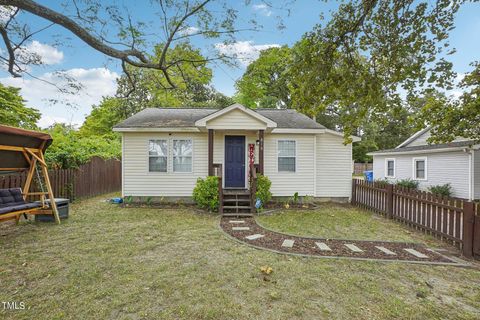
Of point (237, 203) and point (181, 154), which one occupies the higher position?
point (181, 154)

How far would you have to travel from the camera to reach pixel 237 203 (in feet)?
25.8

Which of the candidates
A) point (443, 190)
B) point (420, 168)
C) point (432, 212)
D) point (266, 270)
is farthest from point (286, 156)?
point (420, 168)

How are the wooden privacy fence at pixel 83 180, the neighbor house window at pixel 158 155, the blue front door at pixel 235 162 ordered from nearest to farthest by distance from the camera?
the wooden privacy fence at pixel 83 180 → the neighbor house window at pixel 158 155 → the blue front door at pixel 235 162

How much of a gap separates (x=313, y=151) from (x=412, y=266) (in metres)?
5.92

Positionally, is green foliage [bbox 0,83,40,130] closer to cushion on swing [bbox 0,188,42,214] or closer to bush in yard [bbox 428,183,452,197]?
cushion on swing [bbox 0,188,42,214]

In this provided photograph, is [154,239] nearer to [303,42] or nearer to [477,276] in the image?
[303,42]

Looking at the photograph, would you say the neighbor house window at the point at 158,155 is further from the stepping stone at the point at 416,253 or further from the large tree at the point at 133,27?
the stepping stone at the point at 416,253

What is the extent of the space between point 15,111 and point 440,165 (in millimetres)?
22652

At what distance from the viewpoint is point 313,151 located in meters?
9.30

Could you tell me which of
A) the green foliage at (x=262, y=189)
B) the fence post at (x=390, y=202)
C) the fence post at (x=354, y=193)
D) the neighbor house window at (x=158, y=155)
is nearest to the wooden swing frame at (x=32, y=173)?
the neighbor house window at (x=158, y=155)

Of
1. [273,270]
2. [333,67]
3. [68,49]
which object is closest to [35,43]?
[68,49]

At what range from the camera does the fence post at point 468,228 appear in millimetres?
4203

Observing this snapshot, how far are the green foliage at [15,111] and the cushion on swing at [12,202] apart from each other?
7.61 metres

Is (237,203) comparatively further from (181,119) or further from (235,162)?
(181,119)
